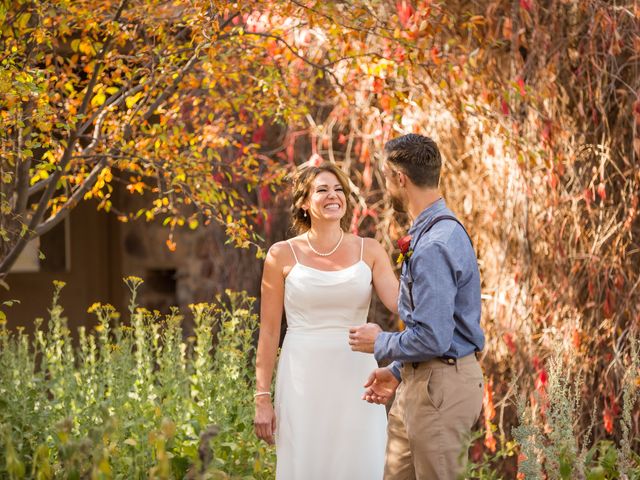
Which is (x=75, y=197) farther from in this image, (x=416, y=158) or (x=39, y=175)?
(x=416, y=158)

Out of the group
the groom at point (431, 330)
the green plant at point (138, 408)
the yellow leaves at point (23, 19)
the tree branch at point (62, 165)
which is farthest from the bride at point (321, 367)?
the yellow leaves at point (23, 19)

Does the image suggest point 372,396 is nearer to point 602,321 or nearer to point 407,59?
point 407,59

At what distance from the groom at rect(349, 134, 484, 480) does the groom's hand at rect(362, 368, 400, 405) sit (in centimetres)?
5

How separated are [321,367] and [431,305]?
3.86 feet

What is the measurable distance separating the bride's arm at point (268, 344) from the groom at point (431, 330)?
Result: 79 cm

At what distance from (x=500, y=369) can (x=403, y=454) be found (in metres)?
2.75

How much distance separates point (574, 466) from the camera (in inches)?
123

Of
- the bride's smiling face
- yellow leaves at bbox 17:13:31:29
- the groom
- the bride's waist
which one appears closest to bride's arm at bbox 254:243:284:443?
the bride's waist

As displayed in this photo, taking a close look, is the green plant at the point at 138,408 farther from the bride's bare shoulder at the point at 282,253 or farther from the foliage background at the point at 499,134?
the bride's bare shoulder at the point at 282,253

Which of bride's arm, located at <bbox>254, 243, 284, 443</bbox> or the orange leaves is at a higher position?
the orange leaves

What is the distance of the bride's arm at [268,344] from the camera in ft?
12.9

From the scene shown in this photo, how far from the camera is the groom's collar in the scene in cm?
316

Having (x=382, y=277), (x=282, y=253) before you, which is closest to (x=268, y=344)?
(x=282, y=253)

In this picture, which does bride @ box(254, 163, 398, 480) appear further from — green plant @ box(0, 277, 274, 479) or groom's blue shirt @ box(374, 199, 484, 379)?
groom's blue shirt @ box(374, 199, 484, 379)
